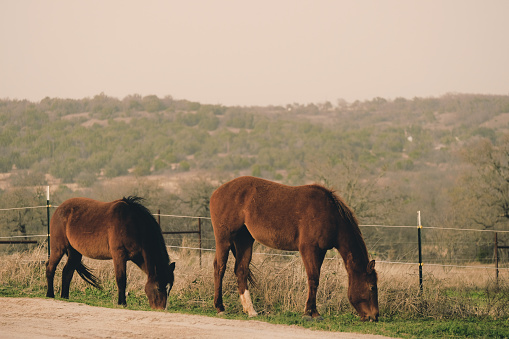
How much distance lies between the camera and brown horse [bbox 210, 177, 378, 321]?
9.17 metres

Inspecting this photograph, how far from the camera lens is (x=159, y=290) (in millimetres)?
10055

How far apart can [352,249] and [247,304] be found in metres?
1.89

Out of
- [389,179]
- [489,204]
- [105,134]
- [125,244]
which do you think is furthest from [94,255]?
[105,134]

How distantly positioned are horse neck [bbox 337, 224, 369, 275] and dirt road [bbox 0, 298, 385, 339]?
1.38 metres

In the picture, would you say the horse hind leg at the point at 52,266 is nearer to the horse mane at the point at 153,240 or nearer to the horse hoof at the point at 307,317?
the horse mane at the point at 153,240

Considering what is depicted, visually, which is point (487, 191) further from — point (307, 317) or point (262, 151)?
point (262, 151)

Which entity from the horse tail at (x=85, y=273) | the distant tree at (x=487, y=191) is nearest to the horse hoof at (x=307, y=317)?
the horse tail at (x=85, y=273)

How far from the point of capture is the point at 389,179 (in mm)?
54000


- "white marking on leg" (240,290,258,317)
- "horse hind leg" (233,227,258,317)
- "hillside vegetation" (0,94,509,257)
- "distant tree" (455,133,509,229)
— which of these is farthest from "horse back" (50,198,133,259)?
"distant tree" (455,133,509,229)

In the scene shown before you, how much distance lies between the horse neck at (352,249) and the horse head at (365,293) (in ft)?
0.34

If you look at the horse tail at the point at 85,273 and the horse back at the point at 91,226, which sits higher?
the horse back at the point at 91,226

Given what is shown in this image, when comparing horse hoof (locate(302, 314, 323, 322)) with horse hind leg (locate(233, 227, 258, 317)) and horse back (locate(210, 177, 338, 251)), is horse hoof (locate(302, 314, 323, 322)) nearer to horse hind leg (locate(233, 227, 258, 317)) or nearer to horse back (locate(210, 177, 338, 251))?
horse hind leg (locate(233, 227, 258, 317))

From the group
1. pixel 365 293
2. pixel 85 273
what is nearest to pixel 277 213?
pixel 365 293

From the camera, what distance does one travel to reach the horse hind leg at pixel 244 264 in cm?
978
